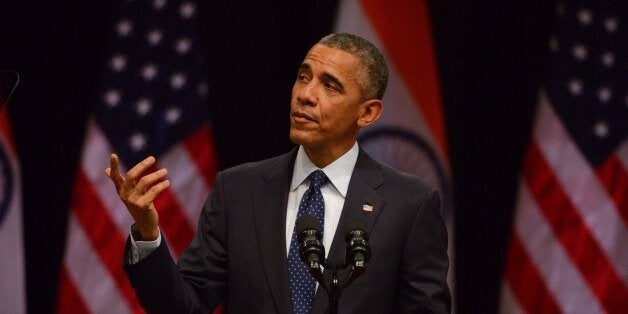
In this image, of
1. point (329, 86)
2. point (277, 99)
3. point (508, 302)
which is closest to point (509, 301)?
point (508, 302)

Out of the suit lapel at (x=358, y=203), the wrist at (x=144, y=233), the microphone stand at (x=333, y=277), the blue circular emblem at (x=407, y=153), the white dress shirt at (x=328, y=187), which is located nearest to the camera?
the microphone stand at (x=333, y=277)

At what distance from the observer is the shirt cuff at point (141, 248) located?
6.94ft

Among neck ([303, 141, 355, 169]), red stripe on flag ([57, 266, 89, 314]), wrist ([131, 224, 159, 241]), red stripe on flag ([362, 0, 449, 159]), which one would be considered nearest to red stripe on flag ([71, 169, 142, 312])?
red stripe on flag ([57, 266, 89, 314])

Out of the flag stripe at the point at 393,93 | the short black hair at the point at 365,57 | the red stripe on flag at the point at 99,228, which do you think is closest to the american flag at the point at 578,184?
the flag stripe at the point at 393,93

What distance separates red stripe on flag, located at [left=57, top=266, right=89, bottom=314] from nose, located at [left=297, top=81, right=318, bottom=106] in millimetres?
2037

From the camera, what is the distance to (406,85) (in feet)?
13.5

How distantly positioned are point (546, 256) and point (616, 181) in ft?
1.46

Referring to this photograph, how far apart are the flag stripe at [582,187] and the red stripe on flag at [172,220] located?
1566mm

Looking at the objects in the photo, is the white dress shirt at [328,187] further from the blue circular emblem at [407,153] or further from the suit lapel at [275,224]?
the blue circular emblem at [407,153]

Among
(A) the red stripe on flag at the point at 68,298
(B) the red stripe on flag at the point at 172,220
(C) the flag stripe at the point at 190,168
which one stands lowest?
(A) the red stripe on flag at the point at 68,298

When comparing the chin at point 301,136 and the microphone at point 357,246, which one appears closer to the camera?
the microphone at point 357,246

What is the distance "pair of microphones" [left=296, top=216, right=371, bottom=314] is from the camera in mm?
1945

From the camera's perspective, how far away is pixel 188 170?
13.4 feet

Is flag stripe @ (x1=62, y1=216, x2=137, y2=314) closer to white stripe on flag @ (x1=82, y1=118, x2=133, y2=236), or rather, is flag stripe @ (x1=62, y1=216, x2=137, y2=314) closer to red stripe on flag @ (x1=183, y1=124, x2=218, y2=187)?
white stripe on flag @ (x1=82, y1=118, x2=133, y2=236)
